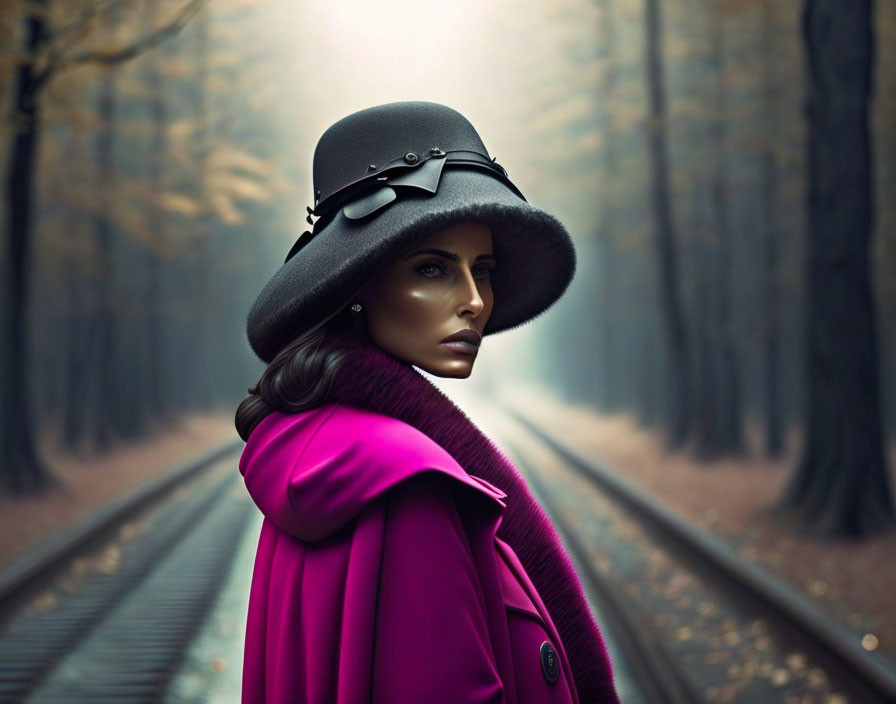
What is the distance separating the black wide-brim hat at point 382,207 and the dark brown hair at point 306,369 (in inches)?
2.1

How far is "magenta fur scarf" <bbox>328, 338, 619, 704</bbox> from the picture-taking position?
1714 millimetres

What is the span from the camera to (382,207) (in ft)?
5.74

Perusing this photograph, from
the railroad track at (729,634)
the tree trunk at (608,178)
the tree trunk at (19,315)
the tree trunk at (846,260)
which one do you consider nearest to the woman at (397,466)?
the railroad track at (729,634)

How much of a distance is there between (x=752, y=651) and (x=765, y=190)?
10028 millimetres

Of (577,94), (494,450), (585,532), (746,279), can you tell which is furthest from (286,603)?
(746,279)

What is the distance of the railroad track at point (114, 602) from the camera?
5918 millimetres

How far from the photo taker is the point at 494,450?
180 cm

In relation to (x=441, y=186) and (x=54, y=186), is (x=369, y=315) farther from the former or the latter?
(x=54, y=186)

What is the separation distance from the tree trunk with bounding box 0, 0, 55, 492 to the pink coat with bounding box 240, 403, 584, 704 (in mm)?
10114

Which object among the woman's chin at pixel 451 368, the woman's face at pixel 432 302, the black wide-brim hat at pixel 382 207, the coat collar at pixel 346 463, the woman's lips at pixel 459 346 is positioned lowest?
the coat collar at pixel 346 463

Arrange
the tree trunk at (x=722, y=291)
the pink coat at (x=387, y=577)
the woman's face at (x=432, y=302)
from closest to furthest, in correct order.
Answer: the pink coat at (x=387, y=577) < the woman's face at (x=432, y=302) < the tree trunk at (x=722, y=291)

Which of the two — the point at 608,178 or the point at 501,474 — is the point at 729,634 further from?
the point at 608,178

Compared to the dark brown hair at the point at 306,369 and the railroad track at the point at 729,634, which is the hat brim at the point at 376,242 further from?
the railroad track at the point at 729,634

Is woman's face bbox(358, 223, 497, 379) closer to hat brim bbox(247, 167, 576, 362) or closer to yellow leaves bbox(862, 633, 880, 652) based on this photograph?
hat brim bbox(247, 167, 576, 362)
